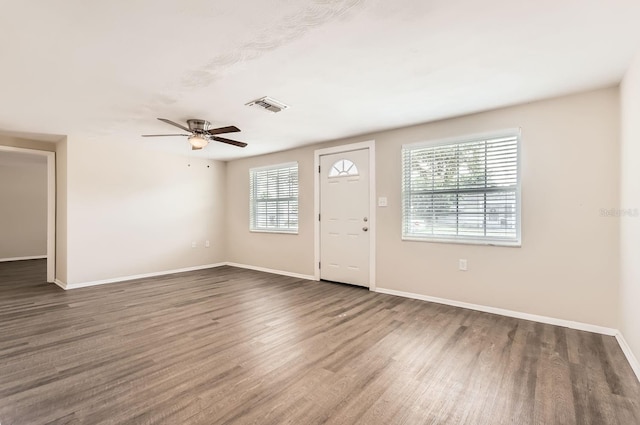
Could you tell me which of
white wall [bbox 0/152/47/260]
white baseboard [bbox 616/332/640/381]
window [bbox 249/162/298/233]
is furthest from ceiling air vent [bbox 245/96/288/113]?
white wall [bbox 0/152/47/260]

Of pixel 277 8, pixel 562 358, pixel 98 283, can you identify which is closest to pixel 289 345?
pixel 562 358

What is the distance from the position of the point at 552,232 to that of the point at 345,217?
255cm

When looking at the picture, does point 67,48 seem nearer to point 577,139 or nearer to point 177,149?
point 177,149

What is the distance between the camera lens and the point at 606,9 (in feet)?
5.60

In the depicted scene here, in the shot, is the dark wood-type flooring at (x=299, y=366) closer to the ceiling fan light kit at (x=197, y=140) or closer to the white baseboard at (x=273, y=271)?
the white baseboard at (x=273, y=271)

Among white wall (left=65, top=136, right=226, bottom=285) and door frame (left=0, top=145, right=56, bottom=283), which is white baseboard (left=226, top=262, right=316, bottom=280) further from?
door frame (left=0, top=145, right=56, bottom=283)

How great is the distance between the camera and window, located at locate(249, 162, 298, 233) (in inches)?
215

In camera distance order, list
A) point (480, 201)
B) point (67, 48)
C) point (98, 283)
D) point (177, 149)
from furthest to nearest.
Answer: point (177, 149) → point (98, 283) → point (480, 201) → point (67, 48)

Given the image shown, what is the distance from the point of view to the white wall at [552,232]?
109 inches

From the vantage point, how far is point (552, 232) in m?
3.01

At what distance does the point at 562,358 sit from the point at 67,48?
4.27 m

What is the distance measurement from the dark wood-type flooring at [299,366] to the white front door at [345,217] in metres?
0.93

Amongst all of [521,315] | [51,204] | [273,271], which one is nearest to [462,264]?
[521,315]

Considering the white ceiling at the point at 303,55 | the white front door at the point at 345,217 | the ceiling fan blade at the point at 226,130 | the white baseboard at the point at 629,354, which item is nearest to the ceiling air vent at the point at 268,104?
the white ceiling at the point at 303,55
